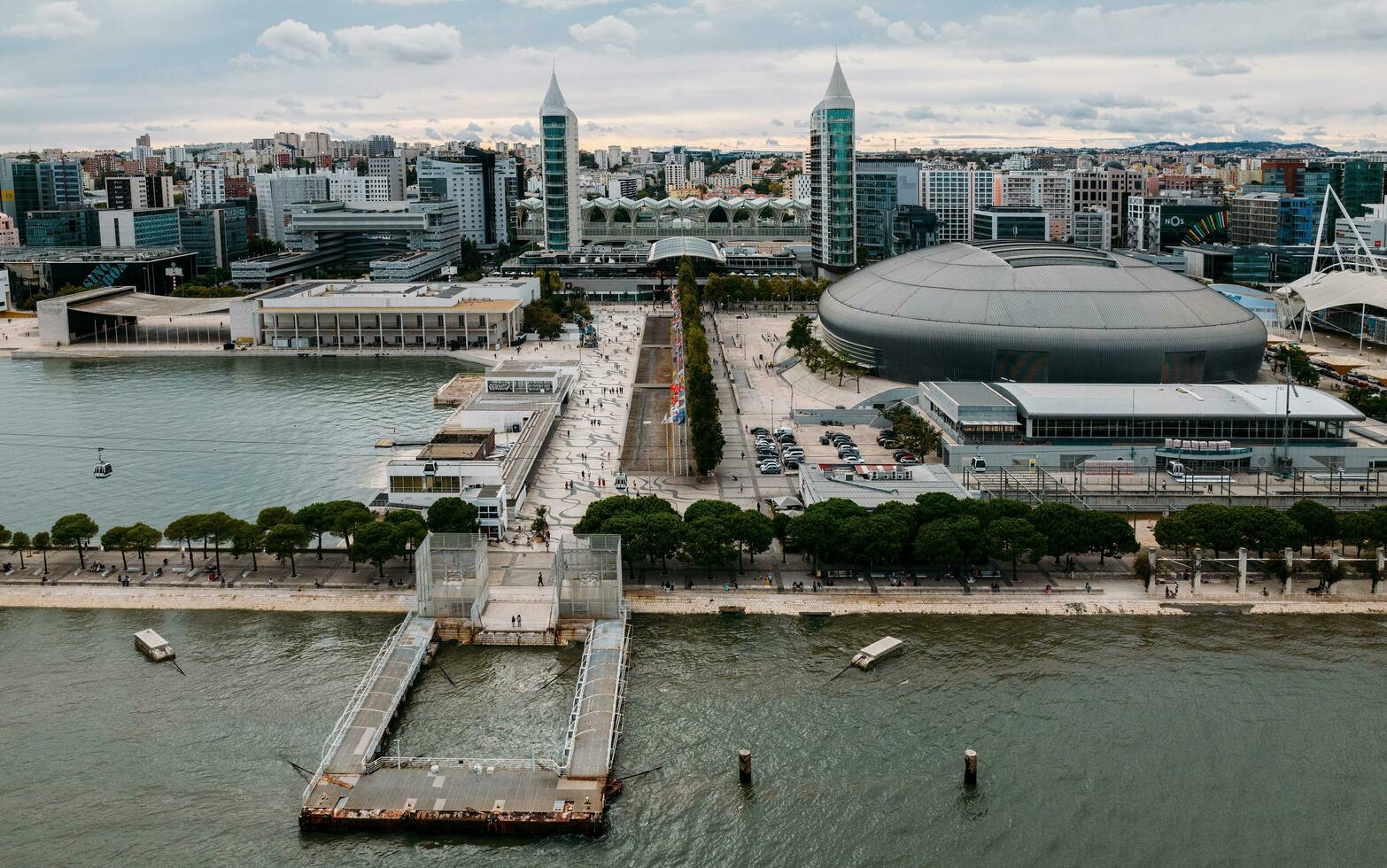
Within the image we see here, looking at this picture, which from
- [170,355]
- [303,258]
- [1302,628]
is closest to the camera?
[1302,628]

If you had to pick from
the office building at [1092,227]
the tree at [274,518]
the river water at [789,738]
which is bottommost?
the river water at [789,738]

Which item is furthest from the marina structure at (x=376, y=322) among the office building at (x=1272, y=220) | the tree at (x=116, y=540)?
the office building at (x=1272, y=220)

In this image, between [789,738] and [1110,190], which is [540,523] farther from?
[1110,190]

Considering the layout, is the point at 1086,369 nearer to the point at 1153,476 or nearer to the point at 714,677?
the point at 1153,476

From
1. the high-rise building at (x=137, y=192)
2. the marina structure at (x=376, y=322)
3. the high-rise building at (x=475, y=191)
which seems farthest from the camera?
the high-rise building at (x=137, y=192)

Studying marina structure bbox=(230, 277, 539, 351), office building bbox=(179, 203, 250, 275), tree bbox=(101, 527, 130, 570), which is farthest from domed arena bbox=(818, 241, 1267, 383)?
office building bbox=(179, 203, 250, 275)

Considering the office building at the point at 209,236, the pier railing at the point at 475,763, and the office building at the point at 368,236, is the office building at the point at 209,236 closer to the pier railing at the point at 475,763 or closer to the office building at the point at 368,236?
the office building at the point at 368,236

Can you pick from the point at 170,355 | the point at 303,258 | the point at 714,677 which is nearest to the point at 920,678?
the point at 714,677
